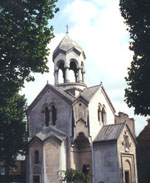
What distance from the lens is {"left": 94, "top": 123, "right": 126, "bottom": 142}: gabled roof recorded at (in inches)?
1177

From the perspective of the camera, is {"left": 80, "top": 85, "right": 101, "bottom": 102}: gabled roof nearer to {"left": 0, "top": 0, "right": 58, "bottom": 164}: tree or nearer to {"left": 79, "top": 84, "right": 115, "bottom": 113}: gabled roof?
{"left": 79, "top": 84, "right": 115, "bottom": 113}: gabled roof

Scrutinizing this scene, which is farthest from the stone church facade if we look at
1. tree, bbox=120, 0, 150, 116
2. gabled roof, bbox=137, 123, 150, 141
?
tree, bbox=120, 0, 150, 116

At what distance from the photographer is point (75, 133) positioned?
29656 mm

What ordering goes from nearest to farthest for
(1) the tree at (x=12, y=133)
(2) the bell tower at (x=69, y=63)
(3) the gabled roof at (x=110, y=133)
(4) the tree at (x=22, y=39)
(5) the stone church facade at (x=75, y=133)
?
(4) the tree at (x=22, y=39)
(5) the stone church facade at (x=75, y=133)
(3) the gabled roof at (x=110, y=133)
(1) the tree at (x=12, y=133)
(2) the bell tower at (x=69, y=63)

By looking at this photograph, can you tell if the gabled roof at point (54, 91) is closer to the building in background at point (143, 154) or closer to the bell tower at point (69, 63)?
the bell tower at point (69, 63)

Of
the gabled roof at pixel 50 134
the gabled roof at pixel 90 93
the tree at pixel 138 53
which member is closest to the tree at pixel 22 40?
the tree at pixel 138 53

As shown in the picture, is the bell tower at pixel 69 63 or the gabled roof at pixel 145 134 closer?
the bell tower at pixel 69 63

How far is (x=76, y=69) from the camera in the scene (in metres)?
34.8

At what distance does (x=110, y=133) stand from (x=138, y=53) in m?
12.4

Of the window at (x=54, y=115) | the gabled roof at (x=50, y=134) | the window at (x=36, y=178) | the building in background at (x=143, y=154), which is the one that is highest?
the window at (x=54, y=115)

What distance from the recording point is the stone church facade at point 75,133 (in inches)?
1140

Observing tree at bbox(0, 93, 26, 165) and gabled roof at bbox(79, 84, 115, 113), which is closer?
tree at bbox(0, 93, 26, 165)

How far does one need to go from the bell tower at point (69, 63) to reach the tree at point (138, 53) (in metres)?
12.4

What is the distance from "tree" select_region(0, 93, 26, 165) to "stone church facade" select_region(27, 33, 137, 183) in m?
1.06
